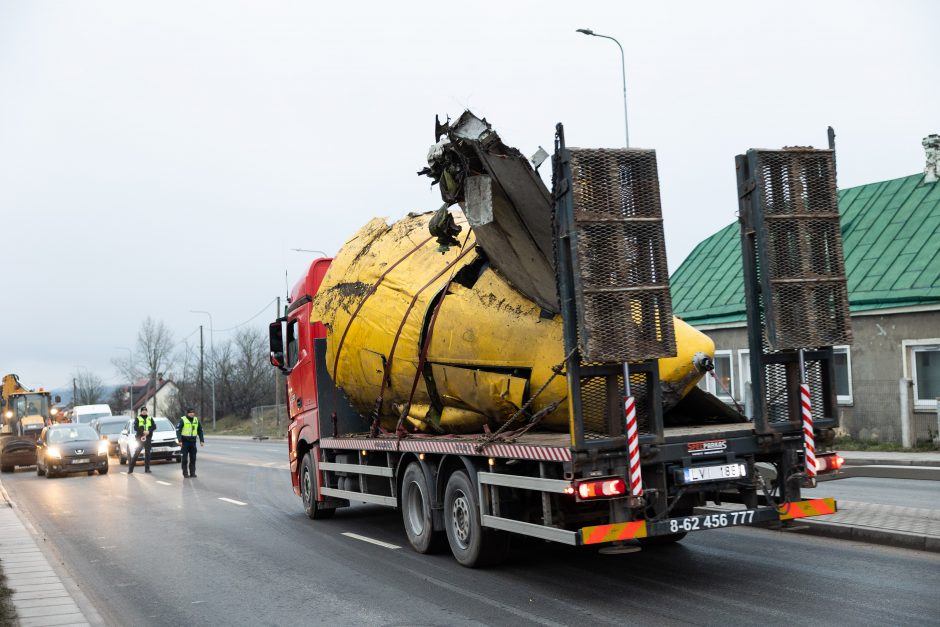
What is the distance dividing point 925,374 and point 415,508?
52.3ft

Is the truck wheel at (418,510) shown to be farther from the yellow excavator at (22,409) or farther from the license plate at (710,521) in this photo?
the yellow excavator at (22,409)

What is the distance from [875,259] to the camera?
23766 millimetres

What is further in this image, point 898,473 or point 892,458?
point 892,458

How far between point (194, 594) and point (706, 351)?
16.2 feet

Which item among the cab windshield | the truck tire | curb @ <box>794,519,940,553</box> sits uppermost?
the cab windshield

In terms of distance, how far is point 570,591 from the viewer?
7633mm

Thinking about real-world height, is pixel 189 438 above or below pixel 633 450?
below

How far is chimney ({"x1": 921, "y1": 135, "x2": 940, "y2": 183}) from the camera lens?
24.4 meters

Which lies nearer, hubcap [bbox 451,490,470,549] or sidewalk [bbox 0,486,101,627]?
sidewalk [bbox 0,486,101,627]

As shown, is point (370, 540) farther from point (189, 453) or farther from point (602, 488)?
point (189, 453)

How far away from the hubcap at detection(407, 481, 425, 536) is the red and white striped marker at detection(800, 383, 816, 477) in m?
3.89

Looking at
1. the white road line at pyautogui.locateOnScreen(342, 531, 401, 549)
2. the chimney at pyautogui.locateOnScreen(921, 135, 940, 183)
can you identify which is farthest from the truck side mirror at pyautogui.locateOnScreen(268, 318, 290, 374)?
the chimney at pyautogui.locateOnScreen(921, 135, 940, 183)

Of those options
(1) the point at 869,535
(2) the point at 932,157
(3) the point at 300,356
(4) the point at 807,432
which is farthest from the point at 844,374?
(4) the point at 807,432

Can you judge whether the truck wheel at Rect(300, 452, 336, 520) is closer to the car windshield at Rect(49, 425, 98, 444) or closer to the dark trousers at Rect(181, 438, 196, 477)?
the dark trousers at Rect(181, 438, 196, 477)
